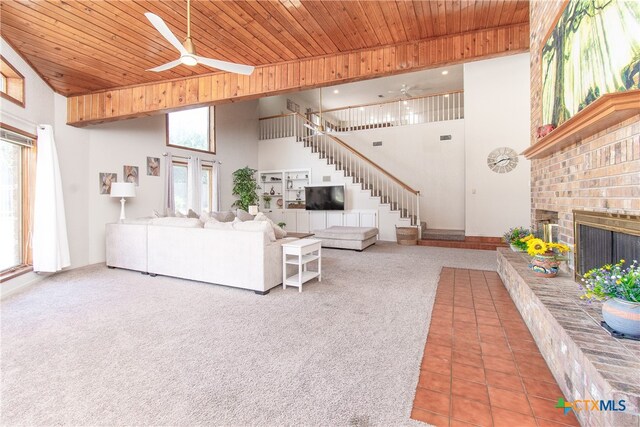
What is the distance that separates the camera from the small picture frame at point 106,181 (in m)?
5.61

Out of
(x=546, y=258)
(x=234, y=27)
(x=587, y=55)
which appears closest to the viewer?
(x=587, y=55)

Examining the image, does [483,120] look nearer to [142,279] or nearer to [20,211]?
[142,279]

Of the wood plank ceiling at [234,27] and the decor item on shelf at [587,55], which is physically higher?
the wood plank ceiling at [234,27]

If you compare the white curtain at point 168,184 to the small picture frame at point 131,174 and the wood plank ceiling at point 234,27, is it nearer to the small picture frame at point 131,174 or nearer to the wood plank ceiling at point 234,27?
the small picture frame at point 131,174

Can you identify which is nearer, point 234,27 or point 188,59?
point 188,59

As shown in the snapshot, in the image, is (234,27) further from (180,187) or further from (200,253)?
(180,187)

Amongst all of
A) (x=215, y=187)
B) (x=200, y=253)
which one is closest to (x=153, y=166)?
(x=215, y=187)

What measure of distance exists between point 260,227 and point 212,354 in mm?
1765

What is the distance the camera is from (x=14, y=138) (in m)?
3.93

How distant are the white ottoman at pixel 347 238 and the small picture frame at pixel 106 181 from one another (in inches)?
167

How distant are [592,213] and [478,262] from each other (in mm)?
3168

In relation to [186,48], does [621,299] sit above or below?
below

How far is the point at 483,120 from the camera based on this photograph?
6750 millimetres

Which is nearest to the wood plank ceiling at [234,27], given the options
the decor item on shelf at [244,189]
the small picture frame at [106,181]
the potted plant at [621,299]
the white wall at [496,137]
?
the small picture frame at [106,181]
